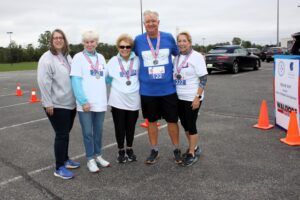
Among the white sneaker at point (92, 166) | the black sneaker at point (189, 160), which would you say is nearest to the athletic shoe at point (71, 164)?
the white sneaker at point (92, 166)

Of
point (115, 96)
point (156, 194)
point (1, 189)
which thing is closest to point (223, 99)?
point (115, 96)

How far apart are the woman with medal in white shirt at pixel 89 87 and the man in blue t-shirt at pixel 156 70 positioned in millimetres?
551

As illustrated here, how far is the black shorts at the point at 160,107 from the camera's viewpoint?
4.16 metres

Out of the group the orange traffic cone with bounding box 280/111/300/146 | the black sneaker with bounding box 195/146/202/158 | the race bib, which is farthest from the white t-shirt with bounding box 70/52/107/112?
the orange traffic cone with bounding box 280/111/300/146

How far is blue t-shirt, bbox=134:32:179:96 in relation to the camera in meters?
4.04

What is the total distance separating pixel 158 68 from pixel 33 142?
3.05m

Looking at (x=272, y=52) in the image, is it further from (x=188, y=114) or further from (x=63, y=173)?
(x=63, y=173)

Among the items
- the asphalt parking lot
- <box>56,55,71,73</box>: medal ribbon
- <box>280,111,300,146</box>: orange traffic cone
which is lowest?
the asphalt parking lot

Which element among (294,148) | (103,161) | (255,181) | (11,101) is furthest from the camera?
(11,101)

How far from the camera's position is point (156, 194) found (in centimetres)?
343

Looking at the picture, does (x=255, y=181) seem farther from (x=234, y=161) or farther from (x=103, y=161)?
(x=103, y=161)

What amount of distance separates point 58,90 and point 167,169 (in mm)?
1761

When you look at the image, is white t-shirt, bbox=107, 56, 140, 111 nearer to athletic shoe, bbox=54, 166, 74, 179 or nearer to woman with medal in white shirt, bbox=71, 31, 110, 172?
woman with medal in white shirt, bbox=71, 31, 110, 172

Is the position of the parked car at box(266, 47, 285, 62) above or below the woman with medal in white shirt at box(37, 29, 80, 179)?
above
